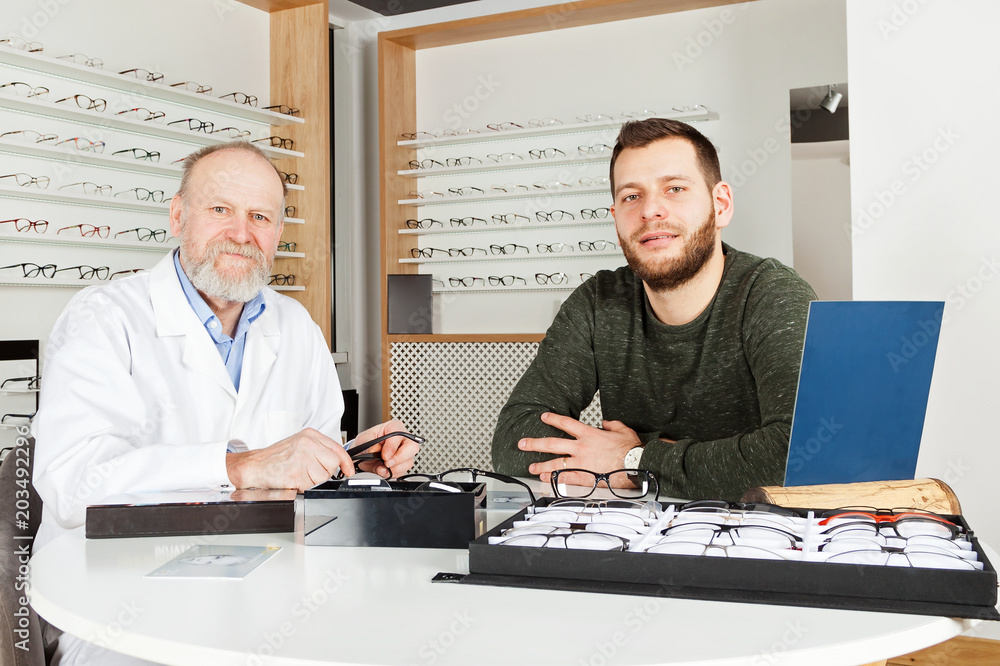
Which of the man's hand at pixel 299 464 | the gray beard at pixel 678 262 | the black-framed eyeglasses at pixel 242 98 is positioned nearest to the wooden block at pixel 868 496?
the man's hand at pixel 299 464

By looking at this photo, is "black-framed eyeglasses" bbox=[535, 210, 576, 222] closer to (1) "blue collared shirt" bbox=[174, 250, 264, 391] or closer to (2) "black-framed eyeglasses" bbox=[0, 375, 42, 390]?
(2) "black-framed eyeglasses" bbox=[0, 375, 42, 390]

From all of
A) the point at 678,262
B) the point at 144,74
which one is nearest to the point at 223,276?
the point at 678,262

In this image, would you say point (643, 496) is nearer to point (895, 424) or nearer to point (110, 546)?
point (895, 424)

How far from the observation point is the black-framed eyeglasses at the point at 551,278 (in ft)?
16.6

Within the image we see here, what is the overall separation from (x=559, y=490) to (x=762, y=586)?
25.4 inches

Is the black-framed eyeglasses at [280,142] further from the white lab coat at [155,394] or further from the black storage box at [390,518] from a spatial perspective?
the black storage box at [390,518]

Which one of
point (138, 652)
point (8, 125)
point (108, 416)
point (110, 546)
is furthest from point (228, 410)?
point (8, 125)

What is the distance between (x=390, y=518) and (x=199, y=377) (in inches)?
35.6

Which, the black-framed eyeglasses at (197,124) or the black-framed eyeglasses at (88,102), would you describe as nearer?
the black-framed eyeglasses at (88,102)

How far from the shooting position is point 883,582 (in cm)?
82

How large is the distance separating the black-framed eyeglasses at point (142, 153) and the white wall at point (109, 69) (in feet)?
0.12

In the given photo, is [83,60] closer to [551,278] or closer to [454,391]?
[454,391]
